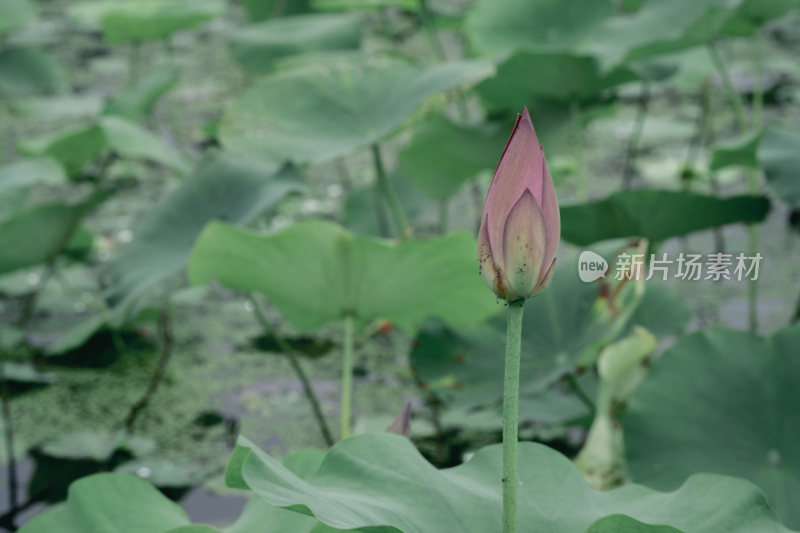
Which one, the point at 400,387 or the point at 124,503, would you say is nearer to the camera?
the point at 124,503

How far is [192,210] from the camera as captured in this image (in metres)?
1.39

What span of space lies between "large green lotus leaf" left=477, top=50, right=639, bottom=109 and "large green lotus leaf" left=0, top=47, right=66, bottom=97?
4.47 feet

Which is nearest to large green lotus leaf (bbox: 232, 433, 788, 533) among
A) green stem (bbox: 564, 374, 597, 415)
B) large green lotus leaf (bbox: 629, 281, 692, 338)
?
green stem (bbox: 564, 374, 597, 415)

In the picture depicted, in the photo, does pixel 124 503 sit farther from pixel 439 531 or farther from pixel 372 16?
pixel 372 16

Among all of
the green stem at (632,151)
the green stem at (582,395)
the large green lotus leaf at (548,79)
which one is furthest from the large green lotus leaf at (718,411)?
the green stem at (632,151)

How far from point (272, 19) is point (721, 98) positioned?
1.12m

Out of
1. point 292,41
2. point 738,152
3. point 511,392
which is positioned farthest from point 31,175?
point 511,392

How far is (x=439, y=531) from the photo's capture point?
0.61 meters

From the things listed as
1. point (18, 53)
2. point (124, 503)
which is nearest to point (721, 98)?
point (18, 53)

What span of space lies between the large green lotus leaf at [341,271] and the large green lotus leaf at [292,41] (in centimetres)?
90

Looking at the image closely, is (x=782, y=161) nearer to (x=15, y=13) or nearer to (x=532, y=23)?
(x=532, y=23)

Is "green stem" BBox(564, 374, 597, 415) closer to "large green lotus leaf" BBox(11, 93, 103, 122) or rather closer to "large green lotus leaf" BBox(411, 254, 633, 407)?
"large green lotus leaf" BBox(411, 254, 633, 407)

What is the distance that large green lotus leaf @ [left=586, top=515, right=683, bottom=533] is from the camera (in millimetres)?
569

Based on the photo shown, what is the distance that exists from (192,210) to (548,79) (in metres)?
0.58
